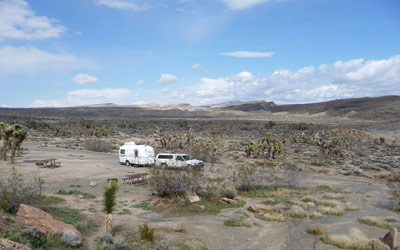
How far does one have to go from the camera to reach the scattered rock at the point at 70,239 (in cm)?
852

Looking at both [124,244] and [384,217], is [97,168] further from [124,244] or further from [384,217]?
[384,217]

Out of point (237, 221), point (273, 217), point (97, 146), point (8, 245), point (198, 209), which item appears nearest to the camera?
point (8, 245)

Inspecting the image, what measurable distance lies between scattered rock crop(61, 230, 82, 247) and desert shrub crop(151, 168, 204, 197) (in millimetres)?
6970

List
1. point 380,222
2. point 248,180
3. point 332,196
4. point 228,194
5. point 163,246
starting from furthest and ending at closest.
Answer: point 248,180
point 332,196
point 228,194
point 380,222
point 163,246

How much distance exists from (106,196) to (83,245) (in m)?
1.63

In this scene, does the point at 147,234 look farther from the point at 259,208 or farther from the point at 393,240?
the point at 393,240

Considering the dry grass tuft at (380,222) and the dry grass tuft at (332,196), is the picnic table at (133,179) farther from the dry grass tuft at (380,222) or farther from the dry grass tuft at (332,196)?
the dry grass tuft at (380,222)

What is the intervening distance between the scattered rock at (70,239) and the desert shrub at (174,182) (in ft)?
22.9

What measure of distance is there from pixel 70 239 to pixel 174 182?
7.36m

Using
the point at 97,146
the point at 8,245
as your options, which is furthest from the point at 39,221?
the point at 97,146

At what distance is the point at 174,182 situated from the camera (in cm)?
1555

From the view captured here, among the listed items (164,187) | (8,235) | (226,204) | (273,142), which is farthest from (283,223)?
(273,142)

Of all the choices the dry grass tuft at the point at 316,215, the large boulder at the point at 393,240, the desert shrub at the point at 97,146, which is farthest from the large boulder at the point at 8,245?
the desert shrub at the point at 97,146

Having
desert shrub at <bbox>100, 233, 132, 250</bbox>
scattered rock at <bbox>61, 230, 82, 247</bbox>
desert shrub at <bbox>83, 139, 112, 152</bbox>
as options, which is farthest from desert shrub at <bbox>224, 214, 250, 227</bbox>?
desert shrub at <bbox>83, 139, 112, 152</bbox>
